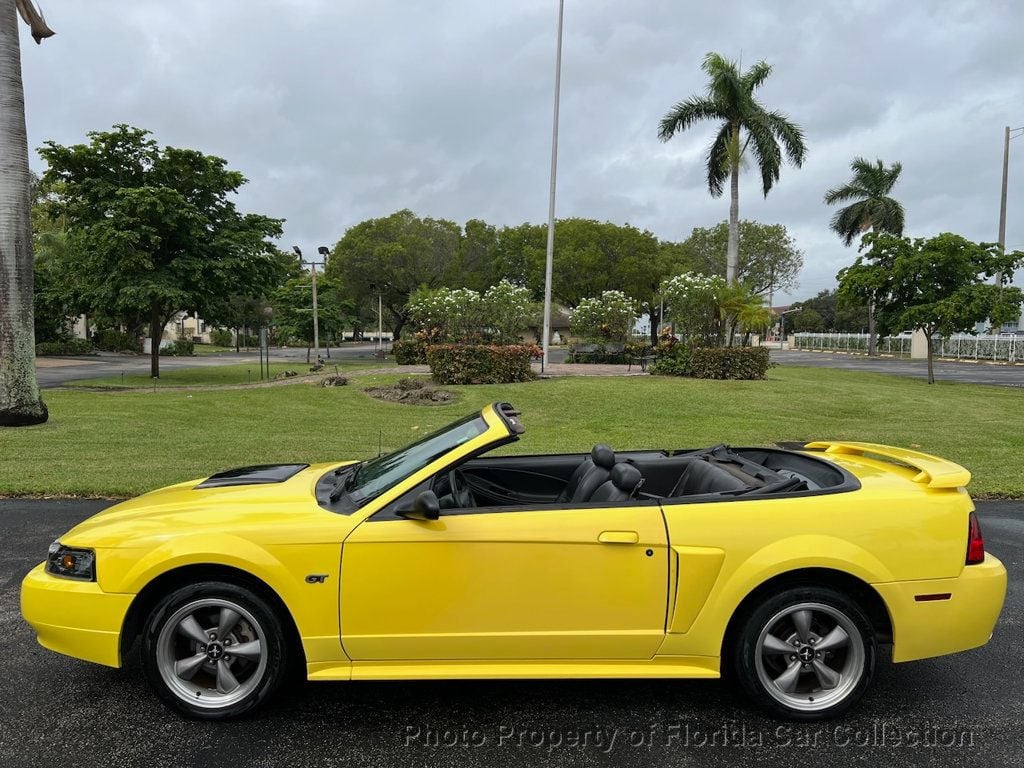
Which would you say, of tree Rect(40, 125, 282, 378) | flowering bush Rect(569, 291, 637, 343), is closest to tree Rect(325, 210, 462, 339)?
flowering bush Rect(569, 291, 637, 343)

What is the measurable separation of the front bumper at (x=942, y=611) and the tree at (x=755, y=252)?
57.5 m

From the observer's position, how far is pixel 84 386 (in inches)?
767

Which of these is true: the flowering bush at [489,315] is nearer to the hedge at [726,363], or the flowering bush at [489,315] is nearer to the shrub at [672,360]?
the shrub at [672,360]

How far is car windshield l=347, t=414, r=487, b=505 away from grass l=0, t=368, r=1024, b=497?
4.64 metres

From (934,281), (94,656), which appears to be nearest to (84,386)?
(94,656)

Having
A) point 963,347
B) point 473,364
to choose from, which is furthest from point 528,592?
point 963,347

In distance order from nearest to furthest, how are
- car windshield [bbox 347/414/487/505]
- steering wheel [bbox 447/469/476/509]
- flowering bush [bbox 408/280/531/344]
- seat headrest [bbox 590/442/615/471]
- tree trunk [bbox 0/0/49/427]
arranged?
car windshield [bbox 347/414/487/505], steering wheel [bbox 447/469/476/509], seat headrest [bbox 590/442/615/471], tree trunk [bbox 0/0/49/427], flowering bush [bbox 408/280/531/344]

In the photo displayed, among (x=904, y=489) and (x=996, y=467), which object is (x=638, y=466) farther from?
(x=996, y=467)

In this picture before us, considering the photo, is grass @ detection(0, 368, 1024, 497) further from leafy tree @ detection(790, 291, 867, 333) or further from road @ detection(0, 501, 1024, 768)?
leafy tree @ detection(790, 291, 867, 333)

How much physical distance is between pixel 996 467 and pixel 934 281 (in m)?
16.7

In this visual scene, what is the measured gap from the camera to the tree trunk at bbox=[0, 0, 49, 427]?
33.5 feet

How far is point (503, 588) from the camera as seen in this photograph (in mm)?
2814

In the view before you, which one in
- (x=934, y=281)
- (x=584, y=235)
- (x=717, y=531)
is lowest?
(x=717, y=531)

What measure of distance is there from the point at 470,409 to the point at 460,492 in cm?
1159
